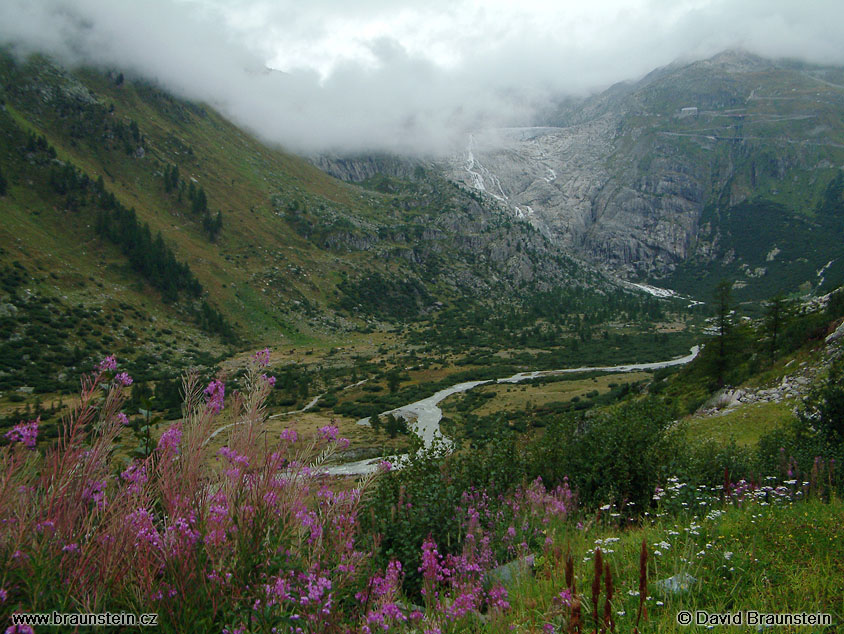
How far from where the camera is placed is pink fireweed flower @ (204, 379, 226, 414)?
3325 mm

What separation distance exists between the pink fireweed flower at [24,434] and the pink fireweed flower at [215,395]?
42.1 inches

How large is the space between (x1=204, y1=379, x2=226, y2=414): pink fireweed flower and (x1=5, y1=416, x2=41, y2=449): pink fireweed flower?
1070 mm

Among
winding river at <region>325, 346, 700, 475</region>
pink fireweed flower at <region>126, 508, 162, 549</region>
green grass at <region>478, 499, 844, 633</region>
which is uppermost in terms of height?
pink fireweed flower at <region>126, 508, 162, 549</region>

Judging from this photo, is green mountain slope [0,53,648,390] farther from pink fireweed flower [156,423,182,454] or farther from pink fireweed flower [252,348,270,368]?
pink fireweed flower [252,348,270,368]

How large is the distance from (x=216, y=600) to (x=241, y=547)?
28 centimetres

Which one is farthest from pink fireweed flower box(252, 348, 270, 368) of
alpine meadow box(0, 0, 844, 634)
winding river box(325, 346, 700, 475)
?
winding river box(325, 346, 700, 475)

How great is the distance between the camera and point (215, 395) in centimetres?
358

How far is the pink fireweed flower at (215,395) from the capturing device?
3325 mm

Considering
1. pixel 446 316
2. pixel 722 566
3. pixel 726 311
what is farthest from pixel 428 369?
pixel 722 566

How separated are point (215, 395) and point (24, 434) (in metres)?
1.17

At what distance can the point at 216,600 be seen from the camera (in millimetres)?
2580

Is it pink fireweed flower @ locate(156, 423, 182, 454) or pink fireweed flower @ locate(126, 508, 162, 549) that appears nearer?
pink fireweed flower @ locate(126, 508, 162, 549)

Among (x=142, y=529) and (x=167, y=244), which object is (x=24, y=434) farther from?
(x=167, y=244)

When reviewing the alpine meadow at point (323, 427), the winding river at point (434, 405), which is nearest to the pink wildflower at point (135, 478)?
the alpine meadow at point (323, 427)
